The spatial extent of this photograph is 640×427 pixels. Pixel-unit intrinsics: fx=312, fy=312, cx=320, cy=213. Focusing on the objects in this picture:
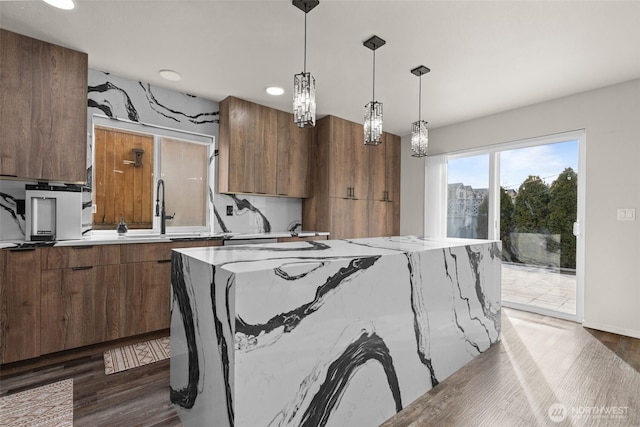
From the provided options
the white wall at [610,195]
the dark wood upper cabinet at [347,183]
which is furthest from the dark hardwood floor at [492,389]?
the dark wood upper cabinet at [347,183]

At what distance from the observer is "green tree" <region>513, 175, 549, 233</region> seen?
365 centimetres

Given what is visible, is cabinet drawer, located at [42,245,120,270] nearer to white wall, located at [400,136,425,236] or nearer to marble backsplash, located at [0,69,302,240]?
marble backsplash, located at [0,69,302,240]

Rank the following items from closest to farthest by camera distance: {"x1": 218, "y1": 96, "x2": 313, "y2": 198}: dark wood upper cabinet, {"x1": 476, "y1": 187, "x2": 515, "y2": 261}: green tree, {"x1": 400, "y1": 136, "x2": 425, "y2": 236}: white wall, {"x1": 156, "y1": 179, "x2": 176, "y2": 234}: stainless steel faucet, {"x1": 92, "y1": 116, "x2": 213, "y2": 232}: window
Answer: {"x1": 92, "y1": 116, "x2": 213, "y2": 232}: window
{"x1": 156, "y1": 179, "x2": 176, "y2": 234}: stainless steel faucet
{"x1": 218, "y1": 96, "x2": 313, "y2": 198}: dark wood upper cabinet
{"x1": 476, "y1": 187, "x2": 515, "y2": 261}: green tree
{"x1": 400, "y1": 136, "x2": 425, "y2": 236}: white wall

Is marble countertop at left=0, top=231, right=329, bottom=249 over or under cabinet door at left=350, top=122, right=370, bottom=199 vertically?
under

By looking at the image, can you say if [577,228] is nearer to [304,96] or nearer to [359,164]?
[359,164]

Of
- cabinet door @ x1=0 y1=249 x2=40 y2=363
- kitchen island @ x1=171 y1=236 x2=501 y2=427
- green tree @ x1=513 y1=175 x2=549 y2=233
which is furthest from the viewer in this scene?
green tree @ x1=513 y1=175 x2=549 y2=233

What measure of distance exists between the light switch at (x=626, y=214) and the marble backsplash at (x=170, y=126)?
351 centimetres

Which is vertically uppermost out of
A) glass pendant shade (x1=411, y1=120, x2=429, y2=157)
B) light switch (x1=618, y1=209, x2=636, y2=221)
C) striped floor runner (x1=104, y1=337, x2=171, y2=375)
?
glass pendant shade (x1=411, y1=120, x2=429, y2=157)

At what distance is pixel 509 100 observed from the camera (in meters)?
3.51

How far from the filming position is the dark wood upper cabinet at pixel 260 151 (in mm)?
3531

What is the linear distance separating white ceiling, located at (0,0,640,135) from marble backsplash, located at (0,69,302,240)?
0.57 feet

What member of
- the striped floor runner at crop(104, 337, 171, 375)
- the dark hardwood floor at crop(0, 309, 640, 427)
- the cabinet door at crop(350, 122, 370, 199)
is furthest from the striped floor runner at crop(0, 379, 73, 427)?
the cabinet door at crop(350, 122, 370, 199)

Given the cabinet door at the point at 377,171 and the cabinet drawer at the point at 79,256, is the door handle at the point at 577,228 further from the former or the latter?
the cabinet drawer at the point at 79,256

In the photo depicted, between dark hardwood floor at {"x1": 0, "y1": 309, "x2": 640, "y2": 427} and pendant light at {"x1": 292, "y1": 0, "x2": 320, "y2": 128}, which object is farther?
pendant light at {"x1": 292, "y1": 0, "x2": 320, "y2": 128}
